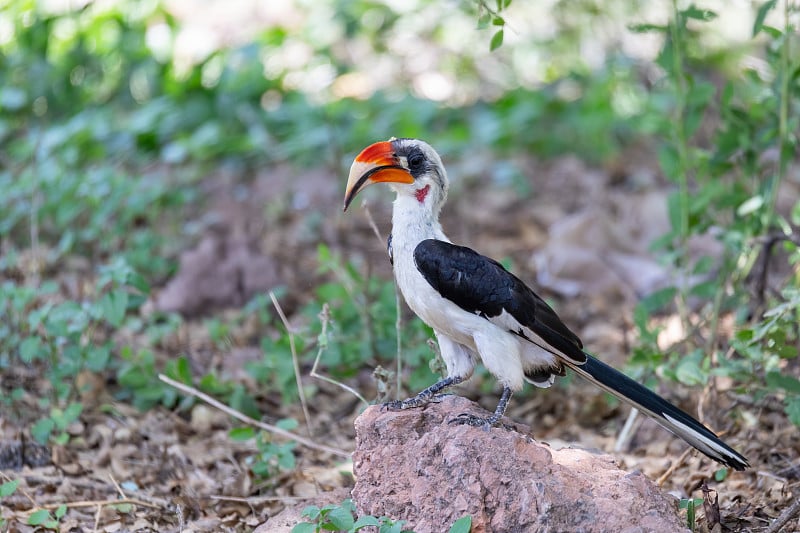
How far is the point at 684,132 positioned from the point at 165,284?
3156 mm

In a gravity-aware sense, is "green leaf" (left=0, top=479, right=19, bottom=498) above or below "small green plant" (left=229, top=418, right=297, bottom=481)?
above

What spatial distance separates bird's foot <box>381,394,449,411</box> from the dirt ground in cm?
43

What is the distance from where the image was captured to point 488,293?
3391 mm

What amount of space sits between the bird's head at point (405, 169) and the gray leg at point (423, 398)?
2.05 ft

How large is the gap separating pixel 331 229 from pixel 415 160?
3.24 metres

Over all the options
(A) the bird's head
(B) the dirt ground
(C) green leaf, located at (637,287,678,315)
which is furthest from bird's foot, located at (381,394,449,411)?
(C) green leaf, located at (637,287,678,315)

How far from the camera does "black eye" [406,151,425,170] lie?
11.9 feet

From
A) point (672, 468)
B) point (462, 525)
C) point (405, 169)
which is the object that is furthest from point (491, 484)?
point (405, 169)

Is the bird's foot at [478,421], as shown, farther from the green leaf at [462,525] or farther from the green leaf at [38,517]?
the green leaf at [38,517]

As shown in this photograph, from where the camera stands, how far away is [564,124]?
26.5ft

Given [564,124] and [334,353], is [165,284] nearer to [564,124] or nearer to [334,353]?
[334,353]

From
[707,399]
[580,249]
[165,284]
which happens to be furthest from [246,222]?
[707,399]

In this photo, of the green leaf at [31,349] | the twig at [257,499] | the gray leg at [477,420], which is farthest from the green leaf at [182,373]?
the gray leg at [477,420]

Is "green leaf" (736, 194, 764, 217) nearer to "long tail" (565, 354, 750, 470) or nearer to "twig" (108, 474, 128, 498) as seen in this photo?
"long tail" (565, 354, 750, 470)
